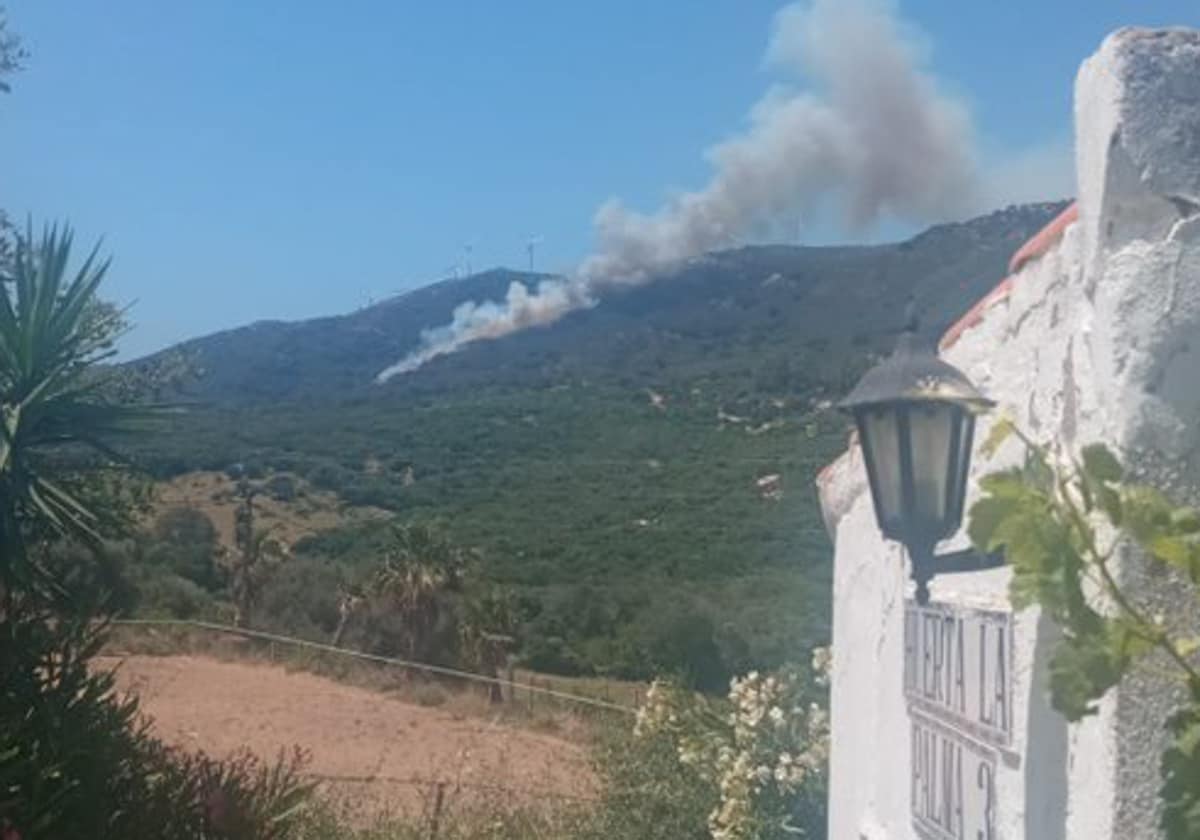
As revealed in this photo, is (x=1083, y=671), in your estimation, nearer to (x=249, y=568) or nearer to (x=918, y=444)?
(x=918, y=444)

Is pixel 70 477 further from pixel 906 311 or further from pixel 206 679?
pixel 206 679

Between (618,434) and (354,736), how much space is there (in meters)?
32.2

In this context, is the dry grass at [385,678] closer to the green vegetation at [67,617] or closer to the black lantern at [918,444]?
the green vegetation at [67,617]

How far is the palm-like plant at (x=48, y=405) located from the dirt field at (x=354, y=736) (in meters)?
5.68

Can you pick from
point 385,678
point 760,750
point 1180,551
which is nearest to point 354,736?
→ point 385,678

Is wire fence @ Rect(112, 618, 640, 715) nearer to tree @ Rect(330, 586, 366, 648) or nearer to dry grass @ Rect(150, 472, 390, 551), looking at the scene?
tree @ Rect(330, 586, 366, 648)

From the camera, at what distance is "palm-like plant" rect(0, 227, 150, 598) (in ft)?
25.9

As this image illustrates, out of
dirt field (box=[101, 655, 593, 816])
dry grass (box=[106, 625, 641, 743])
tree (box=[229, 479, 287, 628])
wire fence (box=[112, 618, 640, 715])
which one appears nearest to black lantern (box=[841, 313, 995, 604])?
dirt field (box=[101, 655, 593, 816])

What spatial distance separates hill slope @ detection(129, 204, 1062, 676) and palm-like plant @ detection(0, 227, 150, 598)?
6.22m

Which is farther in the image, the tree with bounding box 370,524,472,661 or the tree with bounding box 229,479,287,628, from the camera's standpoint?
the tree with bounding box 229,479,287,628

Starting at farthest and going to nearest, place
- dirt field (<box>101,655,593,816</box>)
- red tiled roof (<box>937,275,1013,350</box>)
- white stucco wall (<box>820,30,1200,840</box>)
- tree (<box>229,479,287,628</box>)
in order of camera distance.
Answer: tree (<box>229,479,287,628</box>) < dirt field (<box>101,655,593,816</box>) < red tiled roof (<box>937,275,1013,350</box>) < white stucco wall (<box>820,30,1200,840</box>)

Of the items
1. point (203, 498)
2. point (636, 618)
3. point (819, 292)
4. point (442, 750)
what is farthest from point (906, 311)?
point (819, 292)

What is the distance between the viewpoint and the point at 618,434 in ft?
176

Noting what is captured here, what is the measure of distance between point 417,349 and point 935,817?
6920cm
